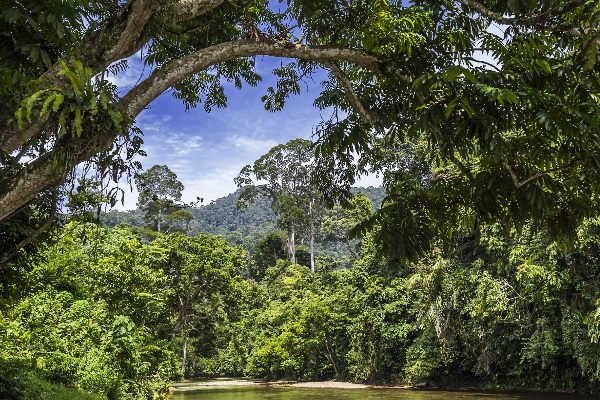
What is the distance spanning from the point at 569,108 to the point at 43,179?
3180mm

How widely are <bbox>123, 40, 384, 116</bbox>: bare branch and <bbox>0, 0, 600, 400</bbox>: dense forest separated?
16 millimetres

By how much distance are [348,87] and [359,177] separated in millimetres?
1667

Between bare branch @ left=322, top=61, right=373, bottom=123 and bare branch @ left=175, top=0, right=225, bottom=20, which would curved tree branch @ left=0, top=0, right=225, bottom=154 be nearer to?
bare branch @ left=175, top=0, right=225, bottom=20

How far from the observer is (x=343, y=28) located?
13.8 feet

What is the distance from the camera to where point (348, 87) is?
4.29 meters

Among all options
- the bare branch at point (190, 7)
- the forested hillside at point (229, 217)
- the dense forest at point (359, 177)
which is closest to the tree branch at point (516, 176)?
the dense forest at point (359, 177)

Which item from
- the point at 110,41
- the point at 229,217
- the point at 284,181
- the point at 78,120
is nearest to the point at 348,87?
the point at 110,41

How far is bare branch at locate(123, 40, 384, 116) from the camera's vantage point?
3.61 metres

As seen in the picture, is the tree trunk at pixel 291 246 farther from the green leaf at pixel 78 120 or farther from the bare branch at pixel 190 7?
the green leaf at pixel 78 120

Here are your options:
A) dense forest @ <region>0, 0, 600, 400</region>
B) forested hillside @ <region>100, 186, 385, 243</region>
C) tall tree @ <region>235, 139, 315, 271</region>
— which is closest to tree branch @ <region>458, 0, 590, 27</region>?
dense forest @ <region>0, 0, 600, 400</region>

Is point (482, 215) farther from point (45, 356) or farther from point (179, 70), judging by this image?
point (45, 356)

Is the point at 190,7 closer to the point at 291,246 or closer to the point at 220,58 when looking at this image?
the point at 220,58

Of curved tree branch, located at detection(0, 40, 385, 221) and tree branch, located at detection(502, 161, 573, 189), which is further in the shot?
tree branch, located at detection(502, 161, 573, 189)

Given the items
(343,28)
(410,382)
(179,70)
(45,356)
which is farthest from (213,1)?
(410,382)
